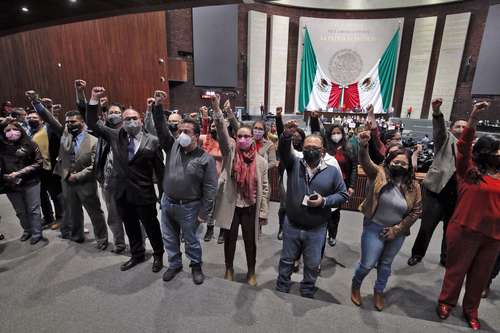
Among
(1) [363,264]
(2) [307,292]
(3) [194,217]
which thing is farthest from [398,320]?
(3) [194,217]

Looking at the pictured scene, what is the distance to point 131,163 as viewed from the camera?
199 cm

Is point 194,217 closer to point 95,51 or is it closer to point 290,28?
point 95,51

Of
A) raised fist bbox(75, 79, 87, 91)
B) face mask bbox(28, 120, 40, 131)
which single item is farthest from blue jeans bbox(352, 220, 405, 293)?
face mask bbox(28, 120, 40, 131)

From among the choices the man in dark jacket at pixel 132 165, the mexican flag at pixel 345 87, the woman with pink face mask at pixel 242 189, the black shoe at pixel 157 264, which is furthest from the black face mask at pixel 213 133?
the mexican flag at pixel 345 87

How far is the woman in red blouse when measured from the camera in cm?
165

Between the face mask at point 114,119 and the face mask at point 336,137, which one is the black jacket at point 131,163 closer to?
the face mask at point 114,119

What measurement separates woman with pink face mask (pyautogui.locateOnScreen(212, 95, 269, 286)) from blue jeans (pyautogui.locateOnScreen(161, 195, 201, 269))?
221mm

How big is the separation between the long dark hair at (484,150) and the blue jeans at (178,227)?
6.40ft

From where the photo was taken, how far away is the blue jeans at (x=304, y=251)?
190 cm

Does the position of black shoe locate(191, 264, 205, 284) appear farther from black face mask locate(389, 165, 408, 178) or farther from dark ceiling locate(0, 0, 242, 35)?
dark ceiling locate(0, 0, 242, 35)

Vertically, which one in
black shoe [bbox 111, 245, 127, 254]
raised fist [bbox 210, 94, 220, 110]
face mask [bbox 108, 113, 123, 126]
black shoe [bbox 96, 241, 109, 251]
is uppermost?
raised fist [bbox 210, 94, 220, 110]

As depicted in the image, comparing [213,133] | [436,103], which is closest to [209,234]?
[213,133]

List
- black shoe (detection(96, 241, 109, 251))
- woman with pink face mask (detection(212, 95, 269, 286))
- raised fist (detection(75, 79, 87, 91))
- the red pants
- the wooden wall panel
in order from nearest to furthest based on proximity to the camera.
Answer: the red pants → woman with pink face mask (detection(212, 95, 269, 286)) → raised fist (detection(75, 79, 87, 91)) → black shoe (detection(96, 241, 109, 251)) → the wooden wall panel

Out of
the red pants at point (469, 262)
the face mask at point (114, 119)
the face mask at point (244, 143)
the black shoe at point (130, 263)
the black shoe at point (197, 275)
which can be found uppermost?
the face mask at point (114, 119)
